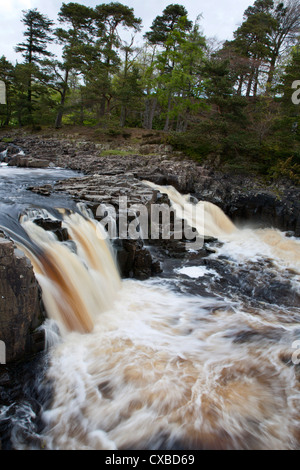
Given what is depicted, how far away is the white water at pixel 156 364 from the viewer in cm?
361

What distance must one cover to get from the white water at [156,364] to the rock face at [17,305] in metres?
0.58

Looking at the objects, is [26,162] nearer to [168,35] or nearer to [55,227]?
[55,227]

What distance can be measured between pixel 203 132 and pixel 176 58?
941cm

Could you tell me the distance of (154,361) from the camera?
4777mm

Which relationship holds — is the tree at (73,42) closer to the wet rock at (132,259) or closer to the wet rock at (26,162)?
the wet rock at (26,162)

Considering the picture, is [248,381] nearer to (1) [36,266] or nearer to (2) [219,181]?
(1) [36,266]

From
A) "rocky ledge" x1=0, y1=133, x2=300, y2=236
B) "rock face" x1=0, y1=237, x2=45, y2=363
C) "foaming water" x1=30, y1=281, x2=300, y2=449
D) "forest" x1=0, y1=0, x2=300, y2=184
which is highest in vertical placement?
"forest" x1=0, y1=0, x2=300, y2=184

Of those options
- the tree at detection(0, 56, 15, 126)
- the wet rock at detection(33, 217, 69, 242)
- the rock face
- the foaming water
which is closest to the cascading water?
the foaming water

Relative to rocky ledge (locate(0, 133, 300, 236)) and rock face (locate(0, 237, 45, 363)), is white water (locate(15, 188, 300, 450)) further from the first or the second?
rocky ledge (locate(0, 133, 300, 236))

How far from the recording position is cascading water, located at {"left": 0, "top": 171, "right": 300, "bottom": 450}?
11.9 ft

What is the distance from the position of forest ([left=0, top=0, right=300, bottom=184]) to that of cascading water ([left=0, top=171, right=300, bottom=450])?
37.1 feet

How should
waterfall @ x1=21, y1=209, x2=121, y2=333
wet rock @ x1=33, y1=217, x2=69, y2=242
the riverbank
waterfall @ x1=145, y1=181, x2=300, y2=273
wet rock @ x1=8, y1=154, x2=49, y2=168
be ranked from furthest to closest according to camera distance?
wet rock @ x1=8, y1=154, x2=49, y2=168 → waterfall @ x1=145, y1=181, x2=300, y2=273 → wet rock @ x1=33, y1=217, x2=69, y2=242 → waterfall @ x1=21, y1=209, x2=121, y2=333 → the riverbank

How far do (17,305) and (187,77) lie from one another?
71.7 feet

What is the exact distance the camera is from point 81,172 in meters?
15.7
